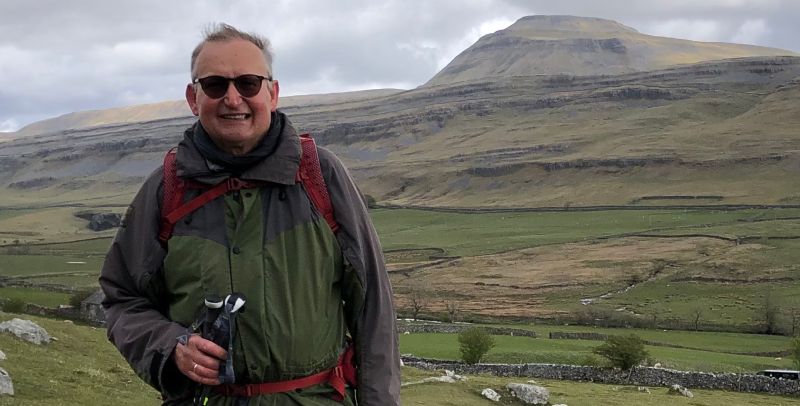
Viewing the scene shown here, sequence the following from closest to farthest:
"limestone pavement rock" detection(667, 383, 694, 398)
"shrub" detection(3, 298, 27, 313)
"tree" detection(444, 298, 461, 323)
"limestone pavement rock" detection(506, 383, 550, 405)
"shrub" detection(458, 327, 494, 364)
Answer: "limestone pavement rock" detection(506, 383, 550, 405) < "limestone pavement rock" detection(667, 383, 694, 398) < "shrub" detection(3, 298, 27, 313) < "shrub" detection(458, 327, 494, 364) < "tree" detection(444, 298, 461, 323)

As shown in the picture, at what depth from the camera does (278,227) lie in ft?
15.9

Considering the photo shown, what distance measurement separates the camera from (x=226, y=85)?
16.8ft

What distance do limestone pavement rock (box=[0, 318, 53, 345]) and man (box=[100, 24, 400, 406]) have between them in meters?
24.0

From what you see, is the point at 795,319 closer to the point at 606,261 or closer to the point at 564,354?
the point at 564,354

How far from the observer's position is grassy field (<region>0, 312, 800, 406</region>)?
808 inches

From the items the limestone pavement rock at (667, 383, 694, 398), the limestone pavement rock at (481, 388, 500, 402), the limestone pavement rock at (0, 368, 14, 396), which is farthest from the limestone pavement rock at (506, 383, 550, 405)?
the limestone pavement rock at (0, 368, 14, 396)

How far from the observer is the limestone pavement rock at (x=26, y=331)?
2686 centimetres

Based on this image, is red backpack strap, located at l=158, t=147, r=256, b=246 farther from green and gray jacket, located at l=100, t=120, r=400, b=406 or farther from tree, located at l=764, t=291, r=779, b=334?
tree, located at l=764, t=291, r=779, b=334

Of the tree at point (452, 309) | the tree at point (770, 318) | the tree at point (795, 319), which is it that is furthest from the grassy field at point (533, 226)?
the tree at point (770, 318)

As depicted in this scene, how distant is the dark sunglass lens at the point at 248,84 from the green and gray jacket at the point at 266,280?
31 cm

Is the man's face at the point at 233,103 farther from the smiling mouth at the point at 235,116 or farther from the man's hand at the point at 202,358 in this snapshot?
the man's hand at the point at 202,358

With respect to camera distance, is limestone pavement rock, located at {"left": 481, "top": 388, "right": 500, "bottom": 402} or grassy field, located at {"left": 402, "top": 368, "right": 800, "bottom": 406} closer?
grassy field, located at {"left": 402, "top": 368, "right": 800, "bottom": 406}

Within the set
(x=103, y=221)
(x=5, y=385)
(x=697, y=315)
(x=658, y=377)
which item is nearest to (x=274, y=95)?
(x=5, y=385)

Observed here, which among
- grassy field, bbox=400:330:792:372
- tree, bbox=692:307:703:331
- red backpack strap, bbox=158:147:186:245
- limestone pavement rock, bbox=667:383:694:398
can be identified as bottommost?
tree, bbox=692:307:703:331
